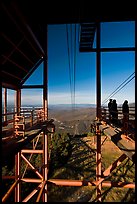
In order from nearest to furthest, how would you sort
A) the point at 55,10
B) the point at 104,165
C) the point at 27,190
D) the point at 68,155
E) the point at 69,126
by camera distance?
1. the point at 55,10
2. the point at 27,190
3. the point at 104,165
4. the point at 68,155
5. the point at 69,126

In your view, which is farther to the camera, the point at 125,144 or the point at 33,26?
the point at 33,26

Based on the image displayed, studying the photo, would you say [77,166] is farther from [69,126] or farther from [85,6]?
[85,6]

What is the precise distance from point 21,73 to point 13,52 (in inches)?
91.6

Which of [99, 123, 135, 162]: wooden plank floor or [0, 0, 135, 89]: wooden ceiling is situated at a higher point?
[0, 0, 135, 89]: wooden ceiling

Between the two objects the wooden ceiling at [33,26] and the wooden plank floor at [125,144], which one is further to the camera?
the wooden ceiling at [33,26]

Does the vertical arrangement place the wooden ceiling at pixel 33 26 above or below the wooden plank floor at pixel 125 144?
above

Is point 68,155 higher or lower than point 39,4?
lower

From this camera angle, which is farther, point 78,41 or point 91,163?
point 91,163

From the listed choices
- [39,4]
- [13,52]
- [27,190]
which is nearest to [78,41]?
[39,4]

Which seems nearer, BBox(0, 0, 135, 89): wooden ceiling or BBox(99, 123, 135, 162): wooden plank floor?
BBox(99, 123, 135, 162): wooden plank floor

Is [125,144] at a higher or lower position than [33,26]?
lower

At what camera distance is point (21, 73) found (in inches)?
394

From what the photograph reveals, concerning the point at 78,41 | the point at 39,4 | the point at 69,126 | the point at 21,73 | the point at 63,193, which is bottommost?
the point at 63,193

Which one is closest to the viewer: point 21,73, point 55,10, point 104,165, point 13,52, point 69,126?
point 13,52
